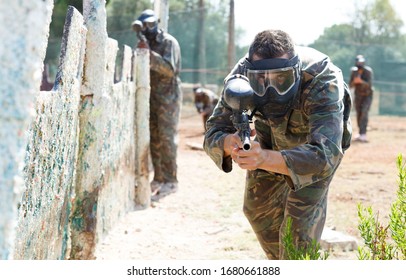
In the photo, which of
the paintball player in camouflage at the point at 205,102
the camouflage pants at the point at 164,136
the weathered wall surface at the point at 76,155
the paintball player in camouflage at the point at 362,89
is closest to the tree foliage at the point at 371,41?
the paintball player in camouflage at the point at 362,89

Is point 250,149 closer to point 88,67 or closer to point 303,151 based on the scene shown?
point 303,151

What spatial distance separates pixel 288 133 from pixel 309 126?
362 millimetres

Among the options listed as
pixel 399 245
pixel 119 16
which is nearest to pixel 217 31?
pixel 119 16

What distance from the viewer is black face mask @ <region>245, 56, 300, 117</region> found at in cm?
282

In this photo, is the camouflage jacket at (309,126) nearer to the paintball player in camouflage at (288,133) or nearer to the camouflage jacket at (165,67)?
the paintball player in camouflage at (288,133)

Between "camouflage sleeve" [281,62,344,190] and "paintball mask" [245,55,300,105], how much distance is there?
119mm

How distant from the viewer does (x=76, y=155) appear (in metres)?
3.73

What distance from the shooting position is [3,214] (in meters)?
1.27

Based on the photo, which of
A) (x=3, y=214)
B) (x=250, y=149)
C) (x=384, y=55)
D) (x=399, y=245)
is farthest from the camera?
(x=384, y=55)

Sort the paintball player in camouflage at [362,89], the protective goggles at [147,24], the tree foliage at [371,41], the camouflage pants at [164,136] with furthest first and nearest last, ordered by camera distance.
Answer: the tree foliage at [371,41] → the paintball player in camouflage at [362,89] → the camouflage pants at [164,136] → the protective goggles at [147,24]

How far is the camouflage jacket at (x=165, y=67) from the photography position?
22.1ft

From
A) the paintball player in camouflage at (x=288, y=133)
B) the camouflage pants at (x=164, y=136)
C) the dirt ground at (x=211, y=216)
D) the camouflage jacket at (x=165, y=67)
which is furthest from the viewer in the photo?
A: the camouflage pants at (x=164, y=136)

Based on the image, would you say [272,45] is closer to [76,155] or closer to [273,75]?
[273,75]

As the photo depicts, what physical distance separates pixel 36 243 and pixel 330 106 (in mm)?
1550
